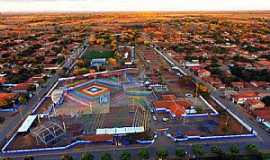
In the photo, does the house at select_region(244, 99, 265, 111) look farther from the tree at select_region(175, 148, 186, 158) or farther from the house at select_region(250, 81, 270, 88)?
the tree at select_region(175, 148, 186, 158)

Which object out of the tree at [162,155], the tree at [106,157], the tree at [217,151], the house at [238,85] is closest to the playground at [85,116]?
the tree at [106,157]

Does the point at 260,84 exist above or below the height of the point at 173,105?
above

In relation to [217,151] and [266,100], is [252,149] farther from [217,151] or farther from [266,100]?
[266,100]

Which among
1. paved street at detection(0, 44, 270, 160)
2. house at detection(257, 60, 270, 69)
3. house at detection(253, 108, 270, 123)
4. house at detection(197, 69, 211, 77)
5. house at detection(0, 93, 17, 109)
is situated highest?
house at detection(257, 60, 270, 69)

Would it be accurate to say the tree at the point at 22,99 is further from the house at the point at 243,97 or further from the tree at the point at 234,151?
the house at the point at 243,97

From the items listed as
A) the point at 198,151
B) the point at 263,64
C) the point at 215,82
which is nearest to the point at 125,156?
the point at 198,151

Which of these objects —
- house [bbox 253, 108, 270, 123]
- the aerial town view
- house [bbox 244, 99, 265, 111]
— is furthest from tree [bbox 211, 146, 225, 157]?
house [bbox 244, 99, 265, 111]

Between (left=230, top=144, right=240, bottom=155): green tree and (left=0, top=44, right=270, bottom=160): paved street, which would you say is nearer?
(left=230, top=144, right=240, bottom=155): green tree

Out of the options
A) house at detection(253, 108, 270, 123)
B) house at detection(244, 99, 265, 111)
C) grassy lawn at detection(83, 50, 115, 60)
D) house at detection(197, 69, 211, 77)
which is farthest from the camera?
grassy lawn at detection(83, 50, 115, 60)

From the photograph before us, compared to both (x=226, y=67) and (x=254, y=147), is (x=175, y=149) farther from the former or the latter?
(x=226, y=67)
